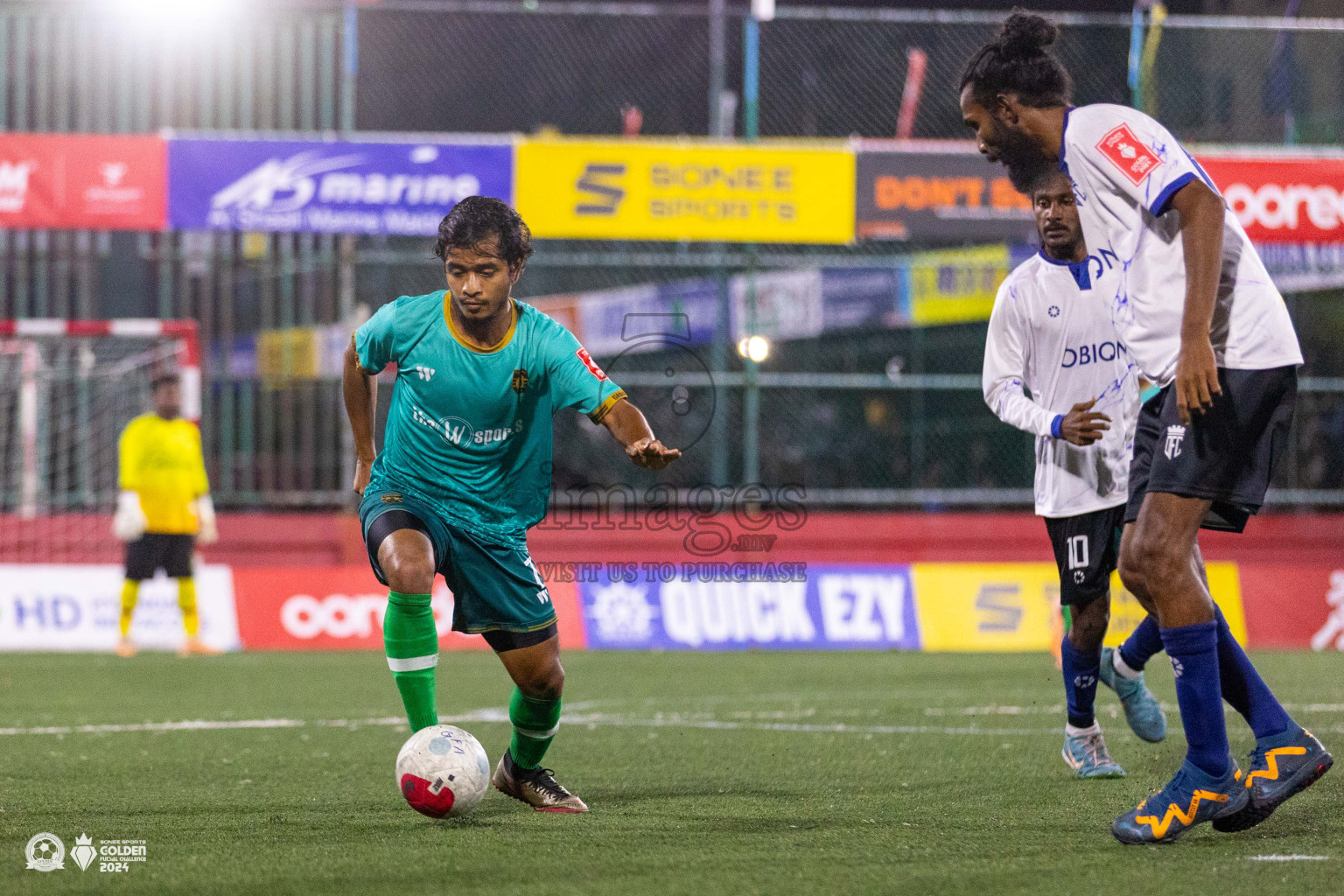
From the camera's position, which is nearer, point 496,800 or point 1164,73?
point 496,800

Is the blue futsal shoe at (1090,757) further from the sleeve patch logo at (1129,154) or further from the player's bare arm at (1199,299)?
the sleeve patch logo at (1129,154)

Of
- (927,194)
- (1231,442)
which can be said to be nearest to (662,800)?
(1231,442)

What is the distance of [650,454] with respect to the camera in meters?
4.70

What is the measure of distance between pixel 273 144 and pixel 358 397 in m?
9.36

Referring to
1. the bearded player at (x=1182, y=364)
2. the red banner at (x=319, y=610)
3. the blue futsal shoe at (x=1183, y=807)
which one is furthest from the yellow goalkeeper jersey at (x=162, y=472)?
the blue futsal shoe at (x=1183, y=807)

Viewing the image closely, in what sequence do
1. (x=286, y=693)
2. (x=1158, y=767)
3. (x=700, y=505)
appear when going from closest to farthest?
(x=1158, y=767) → (x=286, y=693) → (x=700, y=505)

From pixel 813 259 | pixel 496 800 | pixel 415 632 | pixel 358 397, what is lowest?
pixel 496 800

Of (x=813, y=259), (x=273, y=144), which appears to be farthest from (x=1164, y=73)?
(x=273, y=144)

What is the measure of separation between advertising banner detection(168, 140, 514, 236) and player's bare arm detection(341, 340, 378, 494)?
28.8 feet

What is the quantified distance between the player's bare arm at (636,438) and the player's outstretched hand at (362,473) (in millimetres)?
957

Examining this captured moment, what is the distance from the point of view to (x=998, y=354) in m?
6.21

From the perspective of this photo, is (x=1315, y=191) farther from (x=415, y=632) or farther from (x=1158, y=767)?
(x=415, y=632)

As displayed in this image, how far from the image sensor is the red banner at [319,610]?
13906mm

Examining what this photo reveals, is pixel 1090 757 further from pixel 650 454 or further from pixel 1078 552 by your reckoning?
pixel 650 454
